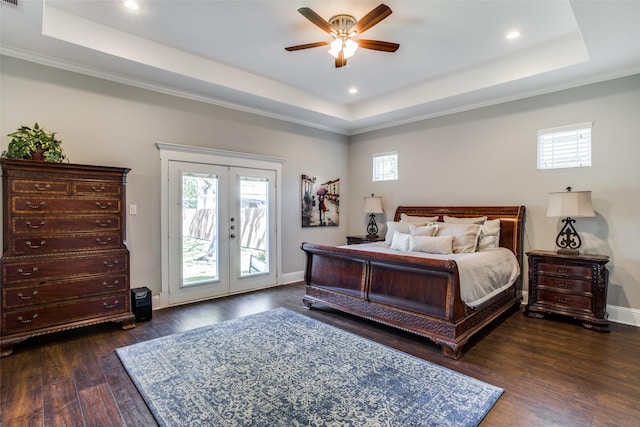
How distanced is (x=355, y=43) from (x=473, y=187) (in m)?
3.10

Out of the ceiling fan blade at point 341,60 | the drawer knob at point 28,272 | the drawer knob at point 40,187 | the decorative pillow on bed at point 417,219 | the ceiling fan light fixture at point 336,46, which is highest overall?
the ceiling fan light fixture at point 336,46

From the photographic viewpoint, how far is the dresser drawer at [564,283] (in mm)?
3643

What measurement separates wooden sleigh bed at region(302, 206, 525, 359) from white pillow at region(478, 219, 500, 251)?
16 cm

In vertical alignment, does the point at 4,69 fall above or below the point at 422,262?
above

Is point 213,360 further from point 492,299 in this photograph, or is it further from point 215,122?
point 215,122

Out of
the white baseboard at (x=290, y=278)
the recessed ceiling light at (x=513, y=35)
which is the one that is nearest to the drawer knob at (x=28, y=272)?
the white baseboard at (x=290, y=278)

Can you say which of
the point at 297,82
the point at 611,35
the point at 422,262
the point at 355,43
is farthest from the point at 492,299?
the point at 297,82

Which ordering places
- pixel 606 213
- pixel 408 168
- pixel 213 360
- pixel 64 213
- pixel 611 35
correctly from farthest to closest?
pixel 408 168
pixel 606 213
pixel 64 213
pixel 611 35
pixel 213 360

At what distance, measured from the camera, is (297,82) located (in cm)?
488

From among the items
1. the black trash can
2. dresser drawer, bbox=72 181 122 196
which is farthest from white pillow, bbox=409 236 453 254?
dresser drawer, bbox=72 181 122 196

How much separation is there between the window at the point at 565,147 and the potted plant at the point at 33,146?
5.84m

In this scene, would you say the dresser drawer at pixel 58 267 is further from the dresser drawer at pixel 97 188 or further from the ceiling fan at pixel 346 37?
the ceiling fan at pixel 346 37

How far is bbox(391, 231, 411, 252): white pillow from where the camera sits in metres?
4.38

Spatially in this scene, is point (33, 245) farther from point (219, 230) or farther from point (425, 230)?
point (425, 230)
